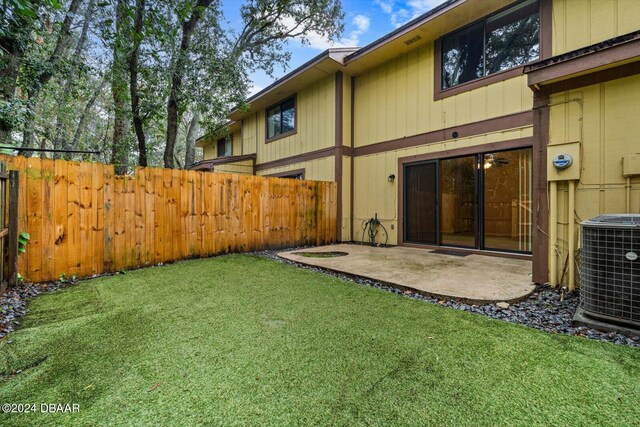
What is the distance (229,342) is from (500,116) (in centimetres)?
587

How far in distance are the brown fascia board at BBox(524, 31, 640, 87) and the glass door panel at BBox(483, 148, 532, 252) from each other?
2133mm

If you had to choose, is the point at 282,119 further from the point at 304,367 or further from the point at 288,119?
the point at 304,367

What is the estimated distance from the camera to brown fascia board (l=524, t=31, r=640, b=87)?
9.02ft

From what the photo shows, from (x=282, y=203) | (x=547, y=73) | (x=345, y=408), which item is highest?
(x=547, y=73)

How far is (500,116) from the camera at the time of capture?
521 cm

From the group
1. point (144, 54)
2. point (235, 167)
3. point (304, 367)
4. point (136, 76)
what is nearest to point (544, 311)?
point (304, 367)

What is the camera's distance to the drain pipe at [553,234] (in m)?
3.28

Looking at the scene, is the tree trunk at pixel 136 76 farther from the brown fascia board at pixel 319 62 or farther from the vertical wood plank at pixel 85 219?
the brown fascia board at pixel 319 62

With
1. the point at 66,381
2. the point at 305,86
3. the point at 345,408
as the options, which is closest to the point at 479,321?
the point at 345,408

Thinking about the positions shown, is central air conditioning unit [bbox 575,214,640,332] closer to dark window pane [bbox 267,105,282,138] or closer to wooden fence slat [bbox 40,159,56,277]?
wooden fence slat [bbox 40,159,56,277]

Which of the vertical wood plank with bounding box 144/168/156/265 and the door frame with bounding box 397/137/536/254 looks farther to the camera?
the door frame with bounding box 397/137/536/254

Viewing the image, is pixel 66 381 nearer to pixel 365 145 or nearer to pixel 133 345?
pixel 133 345

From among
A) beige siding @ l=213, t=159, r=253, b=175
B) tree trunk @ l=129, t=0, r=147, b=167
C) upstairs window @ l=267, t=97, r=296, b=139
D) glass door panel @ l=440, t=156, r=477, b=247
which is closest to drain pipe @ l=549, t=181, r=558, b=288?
glass door panel @ l=440, t=156, r=477, b=247

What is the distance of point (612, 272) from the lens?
7.65 feet
